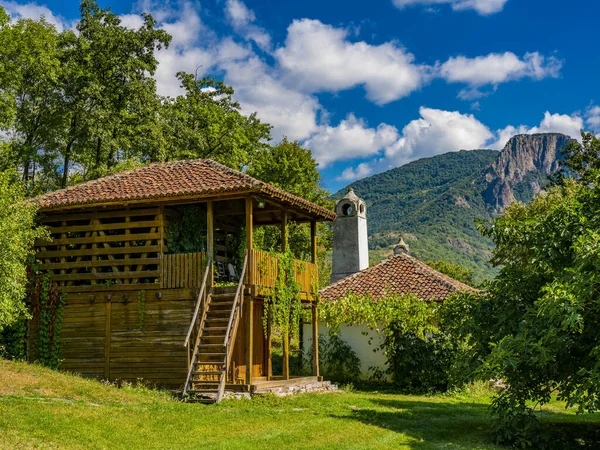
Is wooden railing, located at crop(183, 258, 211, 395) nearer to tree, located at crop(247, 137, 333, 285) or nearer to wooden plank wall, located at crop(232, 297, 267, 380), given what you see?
wooden plank wall, located at crop(232, 297, 267, 380)

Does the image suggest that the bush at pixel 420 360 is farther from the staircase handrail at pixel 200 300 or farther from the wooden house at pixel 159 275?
the staircase handrail at pixel 200 300

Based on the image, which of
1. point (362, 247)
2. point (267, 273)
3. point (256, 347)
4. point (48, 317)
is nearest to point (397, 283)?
point (362, 247)

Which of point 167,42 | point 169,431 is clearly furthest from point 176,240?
point 167,42

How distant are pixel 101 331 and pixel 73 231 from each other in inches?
116

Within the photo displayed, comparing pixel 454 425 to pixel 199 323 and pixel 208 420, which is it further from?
pixel 199 323

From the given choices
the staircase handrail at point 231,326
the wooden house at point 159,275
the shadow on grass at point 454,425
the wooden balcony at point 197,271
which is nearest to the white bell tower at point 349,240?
the wooden house at point 159,275

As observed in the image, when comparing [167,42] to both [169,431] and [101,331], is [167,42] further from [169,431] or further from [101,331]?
[169,431]

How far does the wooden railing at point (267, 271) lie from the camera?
17.2 metres

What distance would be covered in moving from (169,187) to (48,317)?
16.4 feet

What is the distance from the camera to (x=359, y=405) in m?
16.2

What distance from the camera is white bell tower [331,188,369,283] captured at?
30703 millimetres

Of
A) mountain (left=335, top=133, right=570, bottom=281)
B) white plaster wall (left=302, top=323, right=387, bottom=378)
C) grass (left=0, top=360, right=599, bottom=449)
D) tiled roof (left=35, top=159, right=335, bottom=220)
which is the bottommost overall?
grass (left=0, top=360, right=599, bottom=449)

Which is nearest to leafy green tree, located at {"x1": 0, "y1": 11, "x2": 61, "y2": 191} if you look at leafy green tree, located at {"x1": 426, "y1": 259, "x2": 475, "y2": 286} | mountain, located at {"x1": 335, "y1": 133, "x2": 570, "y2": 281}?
leafy green tree, located at {"x1": 426, "y1": 259, "x2": 475, "y2": 286}

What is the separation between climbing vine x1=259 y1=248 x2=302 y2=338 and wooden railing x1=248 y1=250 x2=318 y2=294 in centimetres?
23
